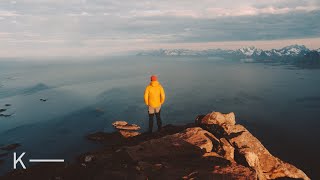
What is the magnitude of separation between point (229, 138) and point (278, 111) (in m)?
55.0

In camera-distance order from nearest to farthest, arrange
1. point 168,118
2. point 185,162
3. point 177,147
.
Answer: point 185,162 < point 177,147 < point 168,118

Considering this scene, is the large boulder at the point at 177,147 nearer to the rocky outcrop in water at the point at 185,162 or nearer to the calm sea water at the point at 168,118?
the rocky outcrop in water at the point at 185,162

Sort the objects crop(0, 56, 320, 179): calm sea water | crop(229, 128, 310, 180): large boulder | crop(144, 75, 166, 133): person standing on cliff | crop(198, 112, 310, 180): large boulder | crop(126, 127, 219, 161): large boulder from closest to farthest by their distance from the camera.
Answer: crop(126, 127, 219, 161): large boulder
crop(198, 112, 310, 180): large boulder
crop(229, 128, 310, 180): large boulder
crop(144, 75, 166, 133): person standing on cliff
crop(0, 56, 320, 179): calm sea water

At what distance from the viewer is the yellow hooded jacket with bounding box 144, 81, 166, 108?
18562 mm

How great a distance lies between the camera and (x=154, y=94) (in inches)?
742

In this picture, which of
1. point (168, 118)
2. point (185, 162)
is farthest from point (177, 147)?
point (168, 118)

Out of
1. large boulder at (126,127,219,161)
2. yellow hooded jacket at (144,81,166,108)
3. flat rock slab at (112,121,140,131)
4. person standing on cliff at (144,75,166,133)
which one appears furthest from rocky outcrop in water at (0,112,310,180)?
flat rock slab at (112,121,140,131)

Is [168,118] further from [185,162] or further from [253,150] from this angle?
[185,162]

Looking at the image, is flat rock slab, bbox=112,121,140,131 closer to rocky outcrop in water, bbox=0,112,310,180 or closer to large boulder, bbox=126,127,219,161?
rocky outcrop in water, bbox=0,112,310,180

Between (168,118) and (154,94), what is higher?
(154,94)

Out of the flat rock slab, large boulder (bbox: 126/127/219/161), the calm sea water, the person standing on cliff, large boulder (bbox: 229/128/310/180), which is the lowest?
the calm sea water

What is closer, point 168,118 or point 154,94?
point 154,94

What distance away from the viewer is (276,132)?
49.6 meters

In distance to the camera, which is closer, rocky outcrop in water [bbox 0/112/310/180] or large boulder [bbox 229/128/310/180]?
rocky outcrop in water [bbox 0/112/310/180]
